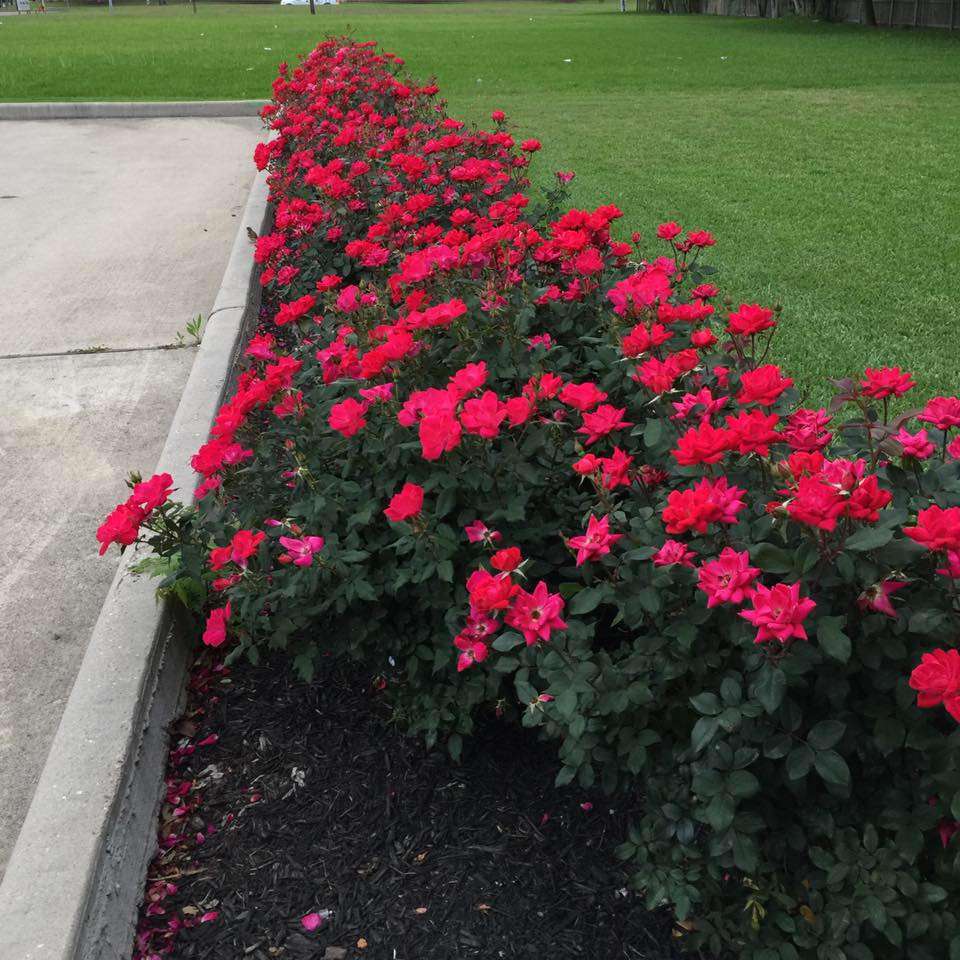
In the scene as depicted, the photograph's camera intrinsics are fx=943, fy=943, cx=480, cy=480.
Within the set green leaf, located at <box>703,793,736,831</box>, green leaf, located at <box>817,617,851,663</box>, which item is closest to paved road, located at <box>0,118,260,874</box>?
green leaf, located at <box>703,793,736,831</box>

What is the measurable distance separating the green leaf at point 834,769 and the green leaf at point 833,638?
0.57 ft

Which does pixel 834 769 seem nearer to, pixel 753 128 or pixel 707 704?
pixel 707 704

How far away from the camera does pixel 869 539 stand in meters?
1.33

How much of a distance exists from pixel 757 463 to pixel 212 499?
1.44 m

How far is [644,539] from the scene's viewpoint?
1688 millimetres

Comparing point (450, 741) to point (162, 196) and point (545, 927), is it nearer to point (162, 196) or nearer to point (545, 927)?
point (545, 927)

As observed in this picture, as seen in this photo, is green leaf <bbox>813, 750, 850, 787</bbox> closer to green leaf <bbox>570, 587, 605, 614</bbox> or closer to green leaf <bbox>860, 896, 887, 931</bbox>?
green leaf <bbox>860, 896, 887, 931</bbox>

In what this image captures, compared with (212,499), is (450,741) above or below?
below

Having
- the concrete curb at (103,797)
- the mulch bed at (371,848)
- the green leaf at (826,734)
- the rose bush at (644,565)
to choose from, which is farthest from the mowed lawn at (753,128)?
the concrete curb at (103,797)

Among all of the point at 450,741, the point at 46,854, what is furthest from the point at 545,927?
the point at 46,854

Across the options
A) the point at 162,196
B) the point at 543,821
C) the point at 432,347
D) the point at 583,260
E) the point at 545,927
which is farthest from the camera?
the point at 162,196

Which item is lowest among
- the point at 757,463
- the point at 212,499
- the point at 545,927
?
the point at 545,927

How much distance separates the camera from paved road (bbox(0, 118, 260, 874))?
2740mm

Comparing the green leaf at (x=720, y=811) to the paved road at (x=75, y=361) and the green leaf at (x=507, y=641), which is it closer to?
the green leaf at (x=507, y=641)
